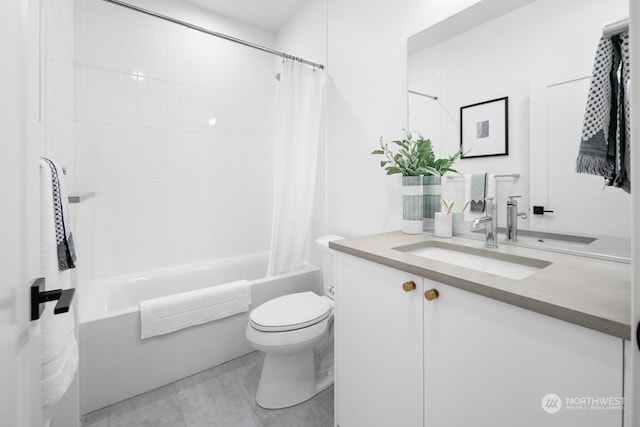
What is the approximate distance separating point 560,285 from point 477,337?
0.77ft

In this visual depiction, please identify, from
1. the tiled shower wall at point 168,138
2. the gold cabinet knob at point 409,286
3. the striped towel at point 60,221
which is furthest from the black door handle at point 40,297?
the tiled shower wall at point 168,138

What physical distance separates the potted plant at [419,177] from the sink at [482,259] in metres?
0.19

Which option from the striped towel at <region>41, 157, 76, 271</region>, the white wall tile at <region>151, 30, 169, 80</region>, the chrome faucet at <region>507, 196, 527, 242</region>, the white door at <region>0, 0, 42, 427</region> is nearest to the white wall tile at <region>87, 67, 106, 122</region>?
the white wall tile at <region>151, 30, 169, 80</region>

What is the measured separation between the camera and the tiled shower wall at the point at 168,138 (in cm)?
200

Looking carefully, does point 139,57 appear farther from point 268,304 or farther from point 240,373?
point 240,373

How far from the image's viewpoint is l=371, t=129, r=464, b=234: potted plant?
1.43 m

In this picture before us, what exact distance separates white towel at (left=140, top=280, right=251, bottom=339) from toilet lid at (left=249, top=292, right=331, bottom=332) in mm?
351

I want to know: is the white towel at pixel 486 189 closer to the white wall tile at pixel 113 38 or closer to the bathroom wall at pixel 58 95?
the bathroom wall at pixel 58 95

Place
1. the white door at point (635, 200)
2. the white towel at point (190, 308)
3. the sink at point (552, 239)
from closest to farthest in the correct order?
the white door at point (635, 200), the sink at point (552, 239), the white towel at point (190, 308)

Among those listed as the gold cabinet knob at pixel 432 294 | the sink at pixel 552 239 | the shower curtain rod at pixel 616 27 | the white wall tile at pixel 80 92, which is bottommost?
the gold cabinet knob at pixel 432 294

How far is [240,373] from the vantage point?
1770 mm

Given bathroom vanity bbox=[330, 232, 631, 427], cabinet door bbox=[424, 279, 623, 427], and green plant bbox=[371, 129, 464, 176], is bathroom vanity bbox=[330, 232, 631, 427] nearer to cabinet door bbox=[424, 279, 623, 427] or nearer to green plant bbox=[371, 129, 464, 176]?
cabinet door bbox=[424, 279, 623, 427]

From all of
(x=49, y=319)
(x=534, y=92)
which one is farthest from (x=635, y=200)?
(x=49, y=319)

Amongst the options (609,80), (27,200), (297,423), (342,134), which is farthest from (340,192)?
(27,200)
